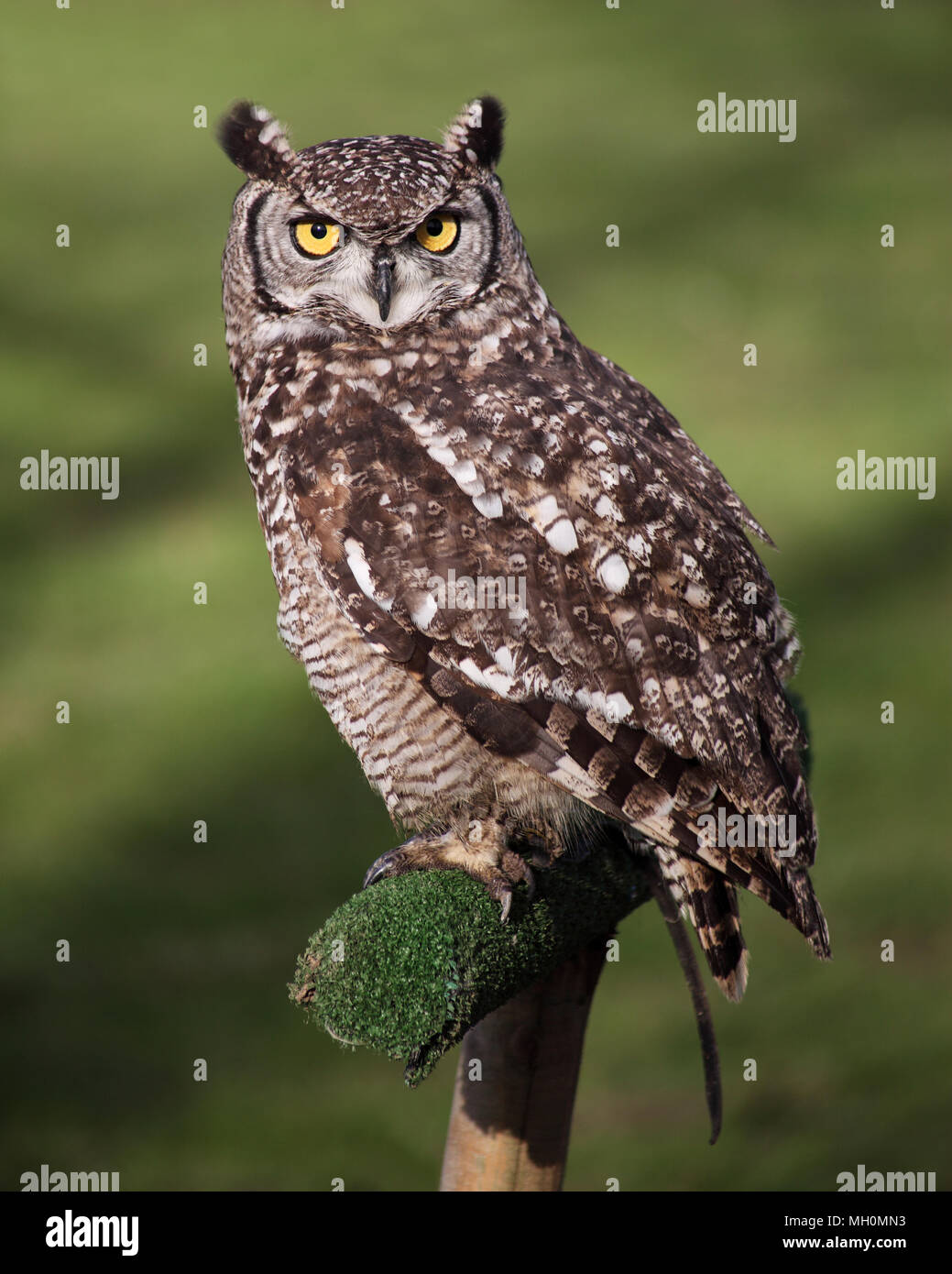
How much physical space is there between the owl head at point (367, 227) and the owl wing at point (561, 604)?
10.3 inches

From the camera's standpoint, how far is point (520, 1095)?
8.49ft

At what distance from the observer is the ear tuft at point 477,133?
104 inches

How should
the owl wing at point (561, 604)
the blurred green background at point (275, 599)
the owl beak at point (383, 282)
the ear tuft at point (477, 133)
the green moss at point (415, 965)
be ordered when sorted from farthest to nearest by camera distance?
the blurred green background at point (275, 599)
the ear tuft at point (477, 133)
the owl beak at point (383, 282)
the owl wing at point (561, 604)
the green moss at point (415, 965)

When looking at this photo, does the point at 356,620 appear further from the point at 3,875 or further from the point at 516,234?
the point at 3,875

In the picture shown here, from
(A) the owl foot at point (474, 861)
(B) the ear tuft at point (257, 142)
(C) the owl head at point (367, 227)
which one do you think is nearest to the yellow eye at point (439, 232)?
(C) the owl head at point (367, 227)

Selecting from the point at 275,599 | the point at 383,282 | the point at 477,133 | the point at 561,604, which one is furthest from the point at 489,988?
the point at 275,599

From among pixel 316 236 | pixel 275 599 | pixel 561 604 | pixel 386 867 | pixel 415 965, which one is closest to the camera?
pixel 415 965

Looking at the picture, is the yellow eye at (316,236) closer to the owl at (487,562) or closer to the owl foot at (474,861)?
the owl at (487,562)

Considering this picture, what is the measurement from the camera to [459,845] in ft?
8.64

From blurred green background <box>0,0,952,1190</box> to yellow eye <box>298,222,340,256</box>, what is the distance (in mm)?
2709

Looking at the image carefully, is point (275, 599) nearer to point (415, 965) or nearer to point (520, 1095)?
point (520, 1095)

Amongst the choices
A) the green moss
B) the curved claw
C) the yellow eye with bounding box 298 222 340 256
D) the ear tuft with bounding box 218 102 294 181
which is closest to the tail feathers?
the green moss

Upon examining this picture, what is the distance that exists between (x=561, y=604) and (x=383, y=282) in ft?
2.34

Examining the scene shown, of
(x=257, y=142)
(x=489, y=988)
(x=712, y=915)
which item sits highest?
(x=257, y=142)
